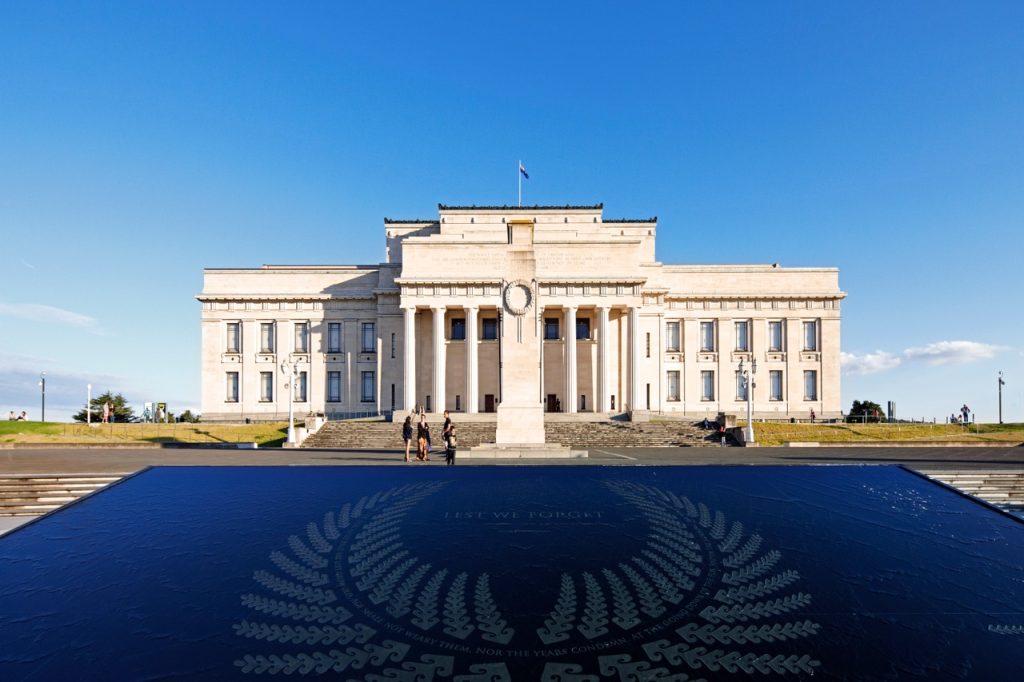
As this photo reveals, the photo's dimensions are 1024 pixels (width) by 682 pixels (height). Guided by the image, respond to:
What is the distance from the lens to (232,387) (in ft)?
189

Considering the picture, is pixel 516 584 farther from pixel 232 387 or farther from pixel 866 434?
pixel 232 387

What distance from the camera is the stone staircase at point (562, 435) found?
3653 centimetres

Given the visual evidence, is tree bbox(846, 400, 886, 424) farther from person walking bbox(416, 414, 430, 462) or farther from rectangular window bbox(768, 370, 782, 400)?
person walking bbox(416, 414, 430, 462)

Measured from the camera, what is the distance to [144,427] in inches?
1698

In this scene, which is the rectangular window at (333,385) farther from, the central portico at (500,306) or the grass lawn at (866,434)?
the grass lawn at (866,434)

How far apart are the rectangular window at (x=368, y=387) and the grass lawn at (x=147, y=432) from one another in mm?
13274

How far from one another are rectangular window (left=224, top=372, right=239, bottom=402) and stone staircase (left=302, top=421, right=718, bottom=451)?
21.7 metres

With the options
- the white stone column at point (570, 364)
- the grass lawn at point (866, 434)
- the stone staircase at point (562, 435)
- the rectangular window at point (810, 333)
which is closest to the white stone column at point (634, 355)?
the white stone column at point (570, 364)

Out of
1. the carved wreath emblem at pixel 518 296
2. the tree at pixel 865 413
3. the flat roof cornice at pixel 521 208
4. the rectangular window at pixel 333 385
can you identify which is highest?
the flat roof cornice at pixel 521 208

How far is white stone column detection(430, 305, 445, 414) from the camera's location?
50219 mm

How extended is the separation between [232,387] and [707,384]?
48.0 m

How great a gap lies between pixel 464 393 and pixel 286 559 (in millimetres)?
49497

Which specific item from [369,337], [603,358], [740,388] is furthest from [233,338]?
[740,388]

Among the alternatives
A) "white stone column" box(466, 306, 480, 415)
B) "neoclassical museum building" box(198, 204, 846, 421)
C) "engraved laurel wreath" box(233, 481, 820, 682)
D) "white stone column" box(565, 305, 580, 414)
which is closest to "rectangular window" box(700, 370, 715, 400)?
"neoclassical museum building" box(198, 204, 846, 421)
